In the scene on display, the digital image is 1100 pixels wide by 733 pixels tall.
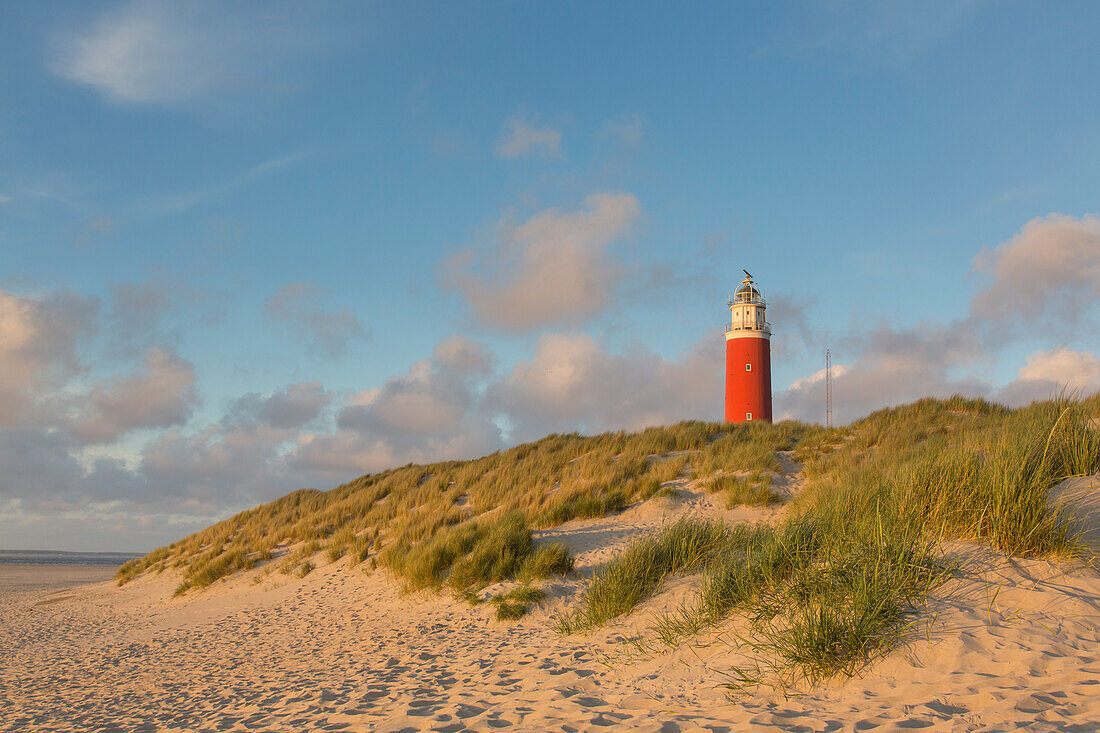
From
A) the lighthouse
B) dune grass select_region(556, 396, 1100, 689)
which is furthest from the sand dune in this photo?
the lighthouse

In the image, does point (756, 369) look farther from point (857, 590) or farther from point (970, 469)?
point (857, 590)

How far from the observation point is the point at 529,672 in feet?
22.1

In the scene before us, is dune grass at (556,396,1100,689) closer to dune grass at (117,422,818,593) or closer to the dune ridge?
the dune ridge

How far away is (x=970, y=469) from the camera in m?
7.27

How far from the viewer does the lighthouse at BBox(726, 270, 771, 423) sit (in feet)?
110

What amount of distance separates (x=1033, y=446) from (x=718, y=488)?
7423 millimetres

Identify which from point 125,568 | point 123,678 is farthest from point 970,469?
point 125,568

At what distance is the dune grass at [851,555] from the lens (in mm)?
5289

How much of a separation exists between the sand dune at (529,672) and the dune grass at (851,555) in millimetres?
210

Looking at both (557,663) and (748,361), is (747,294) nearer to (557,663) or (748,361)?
(748,361)

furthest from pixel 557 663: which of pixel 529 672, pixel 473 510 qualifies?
pixel 473 510

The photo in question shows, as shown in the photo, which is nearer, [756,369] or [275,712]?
[275,712]

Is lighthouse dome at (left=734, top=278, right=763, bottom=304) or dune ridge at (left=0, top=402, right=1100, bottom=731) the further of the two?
lighthouse dome at (left=734, top=278, right=763, bottom=304)

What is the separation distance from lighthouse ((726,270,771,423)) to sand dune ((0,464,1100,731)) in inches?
907
